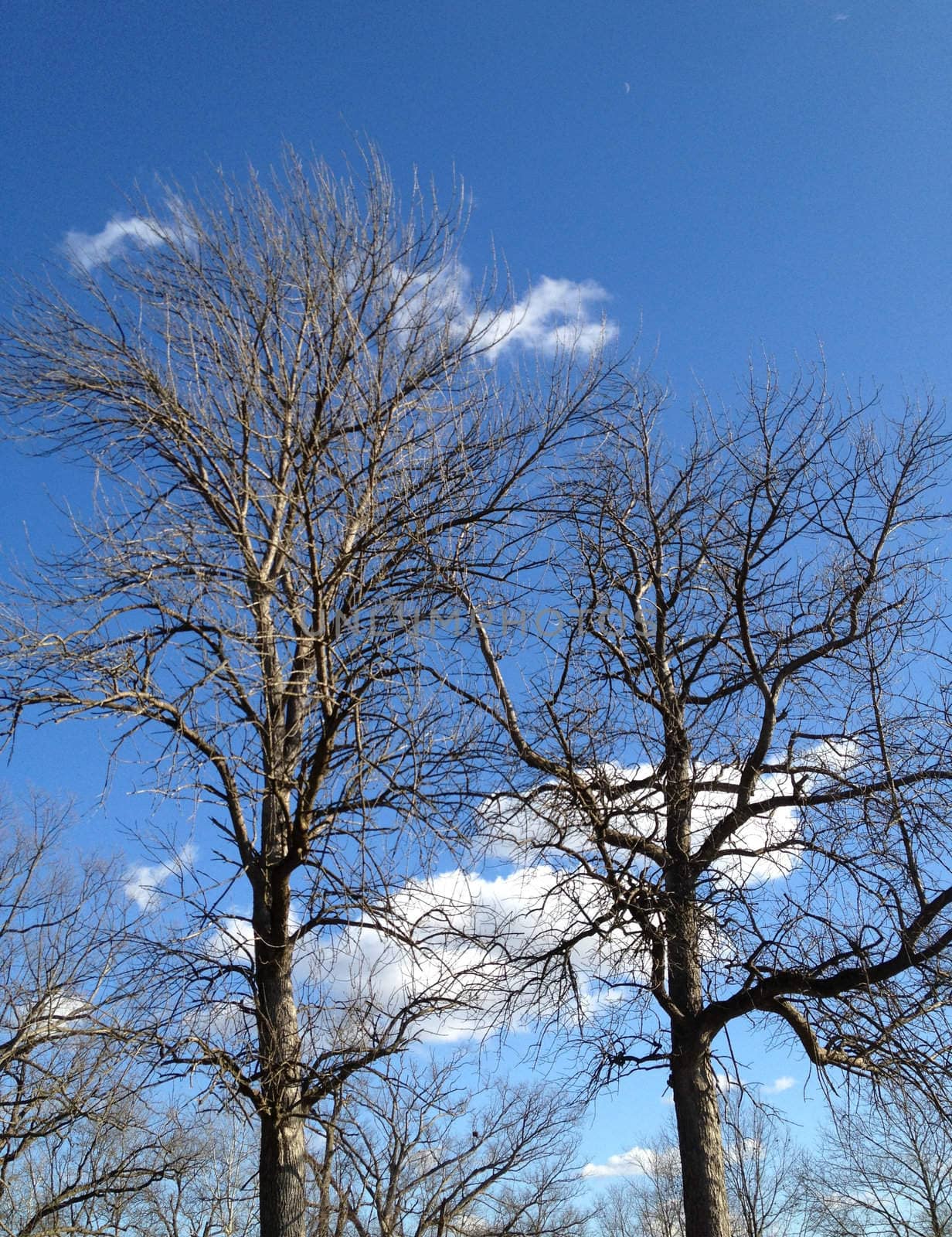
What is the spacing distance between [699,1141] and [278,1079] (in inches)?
129

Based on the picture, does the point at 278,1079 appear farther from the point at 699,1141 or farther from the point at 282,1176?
the point at 699,1141

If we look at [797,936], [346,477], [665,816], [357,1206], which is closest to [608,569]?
[665,816]

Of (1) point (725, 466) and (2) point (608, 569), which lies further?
(1) point (725, 466)

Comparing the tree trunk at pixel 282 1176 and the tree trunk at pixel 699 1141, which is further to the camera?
the tree trunk at pixel 699 1141

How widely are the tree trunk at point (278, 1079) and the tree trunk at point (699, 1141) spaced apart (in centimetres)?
290

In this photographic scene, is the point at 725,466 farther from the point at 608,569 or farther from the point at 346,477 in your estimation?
the point at 346,477

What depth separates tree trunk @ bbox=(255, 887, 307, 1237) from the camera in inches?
228

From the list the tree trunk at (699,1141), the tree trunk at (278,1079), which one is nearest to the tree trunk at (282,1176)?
the tree trunk at (278,1079)

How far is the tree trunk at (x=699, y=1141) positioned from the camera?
23.2 feet

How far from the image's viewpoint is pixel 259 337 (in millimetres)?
6293

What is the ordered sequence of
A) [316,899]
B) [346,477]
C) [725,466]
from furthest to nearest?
1. [725,466]
2. [316,899]
3. [346,477]

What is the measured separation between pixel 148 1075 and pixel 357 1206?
275 cm

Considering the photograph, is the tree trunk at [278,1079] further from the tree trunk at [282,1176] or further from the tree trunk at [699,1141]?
the tree trunk at [699,1141]

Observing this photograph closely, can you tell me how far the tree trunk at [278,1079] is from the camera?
5.80 m
